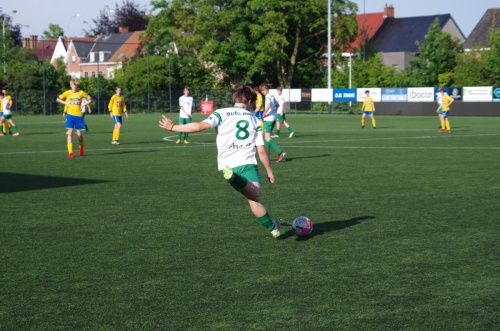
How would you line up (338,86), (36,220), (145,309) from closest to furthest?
(145,309) < (36,220) < (338,86)

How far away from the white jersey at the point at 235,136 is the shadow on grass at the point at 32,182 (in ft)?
21.0

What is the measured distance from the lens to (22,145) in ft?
91.3

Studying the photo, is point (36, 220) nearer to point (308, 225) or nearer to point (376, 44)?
point (308, 225)

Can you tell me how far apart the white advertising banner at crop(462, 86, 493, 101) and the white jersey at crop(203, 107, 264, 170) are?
5279 centimetres

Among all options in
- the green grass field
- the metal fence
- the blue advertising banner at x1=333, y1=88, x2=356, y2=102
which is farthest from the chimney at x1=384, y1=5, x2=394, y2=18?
the green grass field

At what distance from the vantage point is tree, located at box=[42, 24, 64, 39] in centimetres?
13462

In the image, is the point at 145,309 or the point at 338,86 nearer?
the point at 145,309

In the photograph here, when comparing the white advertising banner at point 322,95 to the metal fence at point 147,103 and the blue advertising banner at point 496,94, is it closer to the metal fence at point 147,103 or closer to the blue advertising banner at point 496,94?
the metal fence at point 147,103

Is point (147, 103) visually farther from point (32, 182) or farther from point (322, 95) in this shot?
point (32, 182)

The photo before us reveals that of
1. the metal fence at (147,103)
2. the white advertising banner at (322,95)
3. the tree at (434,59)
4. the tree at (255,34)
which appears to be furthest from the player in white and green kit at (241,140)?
the tree at (255,34)

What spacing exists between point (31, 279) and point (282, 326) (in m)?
2.65

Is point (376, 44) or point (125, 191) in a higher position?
point (376, 44)

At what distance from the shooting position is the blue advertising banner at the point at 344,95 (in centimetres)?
6694

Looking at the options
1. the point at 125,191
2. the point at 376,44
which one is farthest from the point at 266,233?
the point at 376,44
